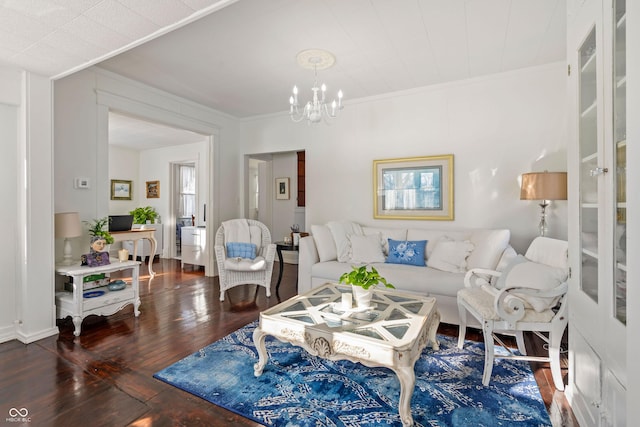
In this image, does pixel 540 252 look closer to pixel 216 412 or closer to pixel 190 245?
pixel 216 412

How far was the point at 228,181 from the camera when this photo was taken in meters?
5.36

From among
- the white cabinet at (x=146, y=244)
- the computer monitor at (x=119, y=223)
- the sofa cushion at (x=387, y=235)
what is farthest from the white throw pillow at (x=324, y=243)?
the white cabinet at (x=146, y=244)

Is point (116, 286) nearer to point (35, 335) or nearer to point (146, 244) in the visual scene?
point (35, 335)

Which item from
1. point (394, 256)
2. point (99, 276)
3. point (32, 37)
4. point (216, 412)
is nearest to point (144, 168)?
point (99, 276)

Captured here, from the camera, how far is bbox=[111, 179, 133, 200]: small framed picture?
7004 mm

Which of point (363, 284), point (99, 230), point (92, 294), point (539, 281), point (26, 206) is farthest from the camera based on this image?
point (99, 230)

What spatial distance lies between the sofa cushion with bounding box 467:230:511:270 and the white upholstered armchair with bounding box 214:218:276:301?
2.37 meters

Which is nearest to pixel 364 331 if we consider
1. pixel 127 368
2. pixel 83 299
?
pixel 127 368

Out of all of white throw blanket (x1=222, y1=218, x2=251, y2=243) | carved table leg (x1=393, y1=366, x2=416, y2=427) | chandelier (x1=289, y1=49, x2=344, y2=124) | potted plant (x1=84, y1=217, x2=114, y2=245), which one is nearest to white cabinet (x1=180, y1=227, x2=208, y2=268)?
white throw blanket (x1=222, y1=218, x2=251, y2=243)

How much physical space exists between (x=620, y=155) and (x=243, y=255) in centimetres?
375

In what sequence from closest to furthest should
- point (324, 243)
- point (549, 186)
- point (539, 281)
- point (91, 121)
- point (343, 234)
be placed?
point (539, 281) < point (549, 186) < point (91, 121) < point (324, 243) < point (343, 234)

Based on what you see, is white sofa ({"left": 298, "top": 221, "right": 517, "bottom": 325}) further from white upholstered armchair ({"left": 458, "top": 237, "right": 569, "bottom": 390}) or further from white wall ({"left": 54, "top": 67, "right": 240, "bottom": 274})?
white wall ({"left": 54, "top": 67, "right": 240, "bottom": 274})

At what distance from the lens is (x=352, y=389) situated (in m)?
1.99

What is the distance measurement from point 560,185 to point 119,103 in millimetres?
4719
